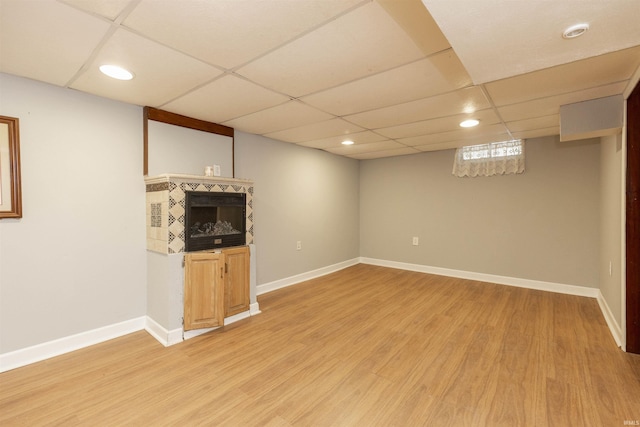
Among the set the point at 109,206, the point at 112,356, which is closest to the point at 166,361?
the point at 112,356

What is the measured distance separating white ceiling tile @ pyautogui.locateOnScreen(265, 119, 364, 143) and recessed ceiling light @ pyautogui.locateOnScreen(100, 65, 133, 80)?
1858 mm

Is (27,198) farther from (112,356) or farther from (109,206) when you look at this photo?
(112,356)

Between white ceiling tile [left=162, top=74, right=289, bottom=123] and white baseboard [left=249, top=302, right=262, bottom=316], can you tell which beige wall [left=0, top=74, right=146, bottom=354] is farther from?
white baseboard [left=249, top=302, right=262, bottom=316]

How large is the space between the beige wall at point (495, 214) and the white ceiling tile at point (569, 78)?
84.9 inches

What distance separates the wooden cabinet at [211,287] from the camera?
2729 mm

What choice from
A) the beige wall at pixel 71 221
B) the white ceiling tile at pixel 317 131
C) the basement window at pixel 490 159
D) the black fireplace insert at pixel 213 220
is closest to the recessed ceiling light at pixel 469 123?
the white ceiling tile at pixel 317 131

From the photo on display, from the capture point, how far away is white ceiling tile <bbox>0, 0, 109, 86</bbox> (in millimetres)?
1448

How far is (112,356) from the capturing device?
2.43 metres

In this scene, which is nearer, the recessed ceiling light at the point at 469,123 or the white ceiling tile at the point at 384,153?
the recessed ceiling light at the point at 469,123

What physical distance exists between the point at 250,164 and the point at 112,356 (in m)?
2.59

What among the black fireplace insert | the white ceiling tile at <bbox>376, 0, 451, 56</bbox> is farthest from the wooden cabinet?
A: the white ceiling tile at <bbox>376, 0, 451, 56</bbox>

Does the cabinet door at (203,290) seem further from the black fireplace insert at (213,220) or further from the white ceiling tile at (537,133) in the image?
the white ceiling tile at (537,133)

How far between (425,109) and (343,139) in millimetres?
1514

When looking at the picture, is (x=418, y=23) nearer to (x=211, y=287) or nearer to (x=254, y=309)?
(x=211, y=287)
